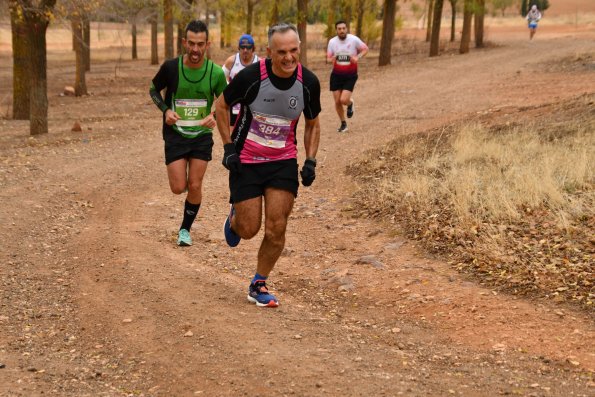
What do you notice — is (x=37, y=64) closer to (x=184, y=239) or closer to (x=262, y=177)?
(x=184, y=239)

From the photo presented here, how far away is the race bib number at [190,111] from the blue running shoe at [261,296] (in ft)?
6.95

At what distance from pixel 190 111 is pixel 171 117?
0.24m

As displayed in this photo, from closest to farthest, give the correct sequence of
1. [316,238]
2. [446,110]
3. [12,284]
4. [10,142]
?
[12,284]
[316,238]
[10,142]
[446,110]

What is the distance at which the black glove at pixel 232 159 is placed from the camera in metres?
6.27

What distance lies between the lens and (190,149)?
815 centimetres

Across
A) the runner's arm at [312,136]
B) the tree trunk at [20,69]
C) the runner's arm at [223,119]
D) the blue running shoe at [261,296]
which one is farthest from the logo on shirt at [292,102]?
the tree trunk at [20,69]

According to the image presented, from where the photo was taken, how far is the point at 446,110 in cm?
1800

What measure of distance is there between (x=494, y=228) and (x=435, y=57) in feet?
94.1

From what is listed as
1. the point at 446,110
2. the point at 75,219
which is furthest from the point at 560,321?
the point at 446,110

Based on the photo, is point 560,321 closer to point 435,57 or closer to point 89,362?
point 89,362

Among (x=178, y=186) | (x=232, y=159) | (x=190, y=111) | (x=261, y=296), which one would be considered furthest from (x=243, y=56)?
(x=261, y=296)

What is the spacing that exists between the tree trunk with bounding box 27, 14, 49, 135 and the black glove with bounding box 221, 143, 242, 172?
10.5 m

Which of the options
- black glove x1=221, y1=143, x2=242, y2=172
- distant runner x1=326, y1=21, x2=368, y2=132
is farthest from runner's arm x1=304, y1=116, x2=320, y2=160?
distant runner x1=326, y1=21, x2=368, y2=132

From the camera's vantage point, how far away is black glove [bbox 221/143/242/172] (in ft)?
20.6
